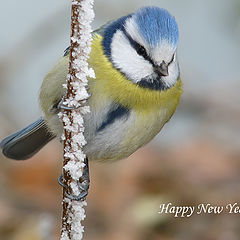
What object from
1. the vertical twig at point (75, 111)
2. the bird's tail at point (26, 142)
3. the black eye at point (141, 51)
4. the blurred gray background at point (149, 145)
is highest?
the blurred gray background at point (149, 145)

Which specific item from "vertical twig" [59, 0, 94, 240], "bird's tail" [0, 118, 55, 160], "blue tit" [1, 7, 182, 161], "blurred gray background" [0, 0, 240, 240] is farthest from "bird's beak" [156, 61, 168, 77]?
"blurred gray background" [0, 0, 240, 240]

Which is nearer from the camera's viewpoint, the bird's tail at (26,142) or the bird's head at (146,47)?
the bird's head at (146,47)

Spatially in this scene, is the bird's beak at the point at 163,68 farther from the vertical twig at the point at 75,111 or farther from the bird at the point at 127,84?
the vertical twig at the point at 75,111

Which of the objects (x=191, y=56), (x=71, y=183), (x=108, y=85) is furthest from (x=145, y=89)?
(x=191, y=56)

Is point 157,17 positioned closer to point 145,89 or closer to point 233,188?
point 145,89

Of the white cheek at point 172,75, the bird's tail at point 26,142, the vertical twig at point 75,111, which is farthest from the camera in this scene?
the bird's tail at point 26,142

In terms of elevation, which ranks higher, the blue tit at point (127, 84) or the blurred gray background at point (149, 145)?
the blurred gray background at point (149, 145)

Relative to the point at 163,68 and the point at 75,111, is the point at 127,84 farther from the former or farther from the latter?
→ the point at 75,111

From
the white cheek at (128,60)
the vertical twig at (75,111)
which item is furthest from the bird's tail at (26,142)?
the vertical twig at (75,111)

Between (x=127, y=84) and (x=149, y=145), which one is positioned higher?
(x=149, y=145)

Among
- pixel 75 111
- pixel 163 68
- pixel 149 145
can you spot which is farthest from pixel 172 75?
pixel 149 145
